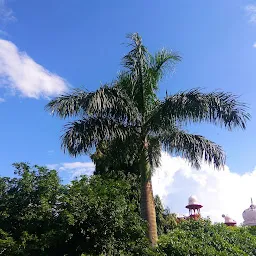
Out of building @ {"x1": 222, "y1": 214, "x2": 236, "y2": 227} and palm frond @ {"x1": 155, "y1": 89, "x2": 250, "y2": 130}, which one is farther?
building @ {"x1": 222, "y1": 214, "x2": 236, "y2": 227}

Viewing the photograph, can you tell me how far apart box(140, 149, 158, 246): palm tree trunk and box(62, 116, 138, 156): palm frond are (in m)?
1.07

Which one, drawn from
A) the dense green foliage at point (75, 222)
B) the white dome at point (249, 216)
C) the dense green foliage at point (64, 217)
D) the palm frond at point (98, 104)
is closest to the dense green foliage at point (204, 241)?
the dense green foliage at point (75, 222)

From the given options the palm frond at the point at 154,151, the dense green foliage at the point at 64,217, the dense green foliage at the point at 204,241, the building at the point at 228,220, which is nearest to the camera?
the dense green foliage at the point at 64,217

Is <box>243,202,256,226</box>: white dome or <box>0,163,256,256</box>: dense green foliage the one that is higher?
<box>243,202,256,226</box>: white dome

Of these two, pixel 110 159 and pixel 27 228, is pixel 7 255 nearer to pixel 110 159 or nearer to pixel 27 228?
pixel 27 228

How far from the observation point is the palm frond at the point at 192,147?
11.7 m

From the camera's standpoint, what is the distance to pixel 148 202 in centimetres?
1120

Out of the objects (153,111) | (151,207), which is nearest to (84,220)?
(151,207)

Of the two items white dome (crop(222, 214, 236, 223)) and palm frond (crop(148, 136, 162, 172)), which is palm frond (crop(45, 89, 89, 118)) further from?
white dome (crop(222, 214, 236, 223))

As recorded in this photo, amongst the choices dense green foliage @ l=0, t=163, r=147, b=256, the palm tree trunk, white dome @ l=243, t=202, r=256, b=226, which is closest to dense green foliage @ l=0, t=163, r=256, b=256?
dense green foliage @ l=0, t=163, r=147, b=256

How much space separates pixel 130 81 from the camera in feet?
39.7

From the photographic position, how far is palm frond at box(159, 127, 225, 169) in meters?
11.7

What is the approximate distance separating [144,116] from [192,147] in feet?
5.88

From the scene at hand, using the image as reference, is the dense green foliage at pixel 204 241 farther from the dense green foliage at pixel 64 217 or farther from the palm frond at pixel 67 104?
the palm frond at pixel 67 104
